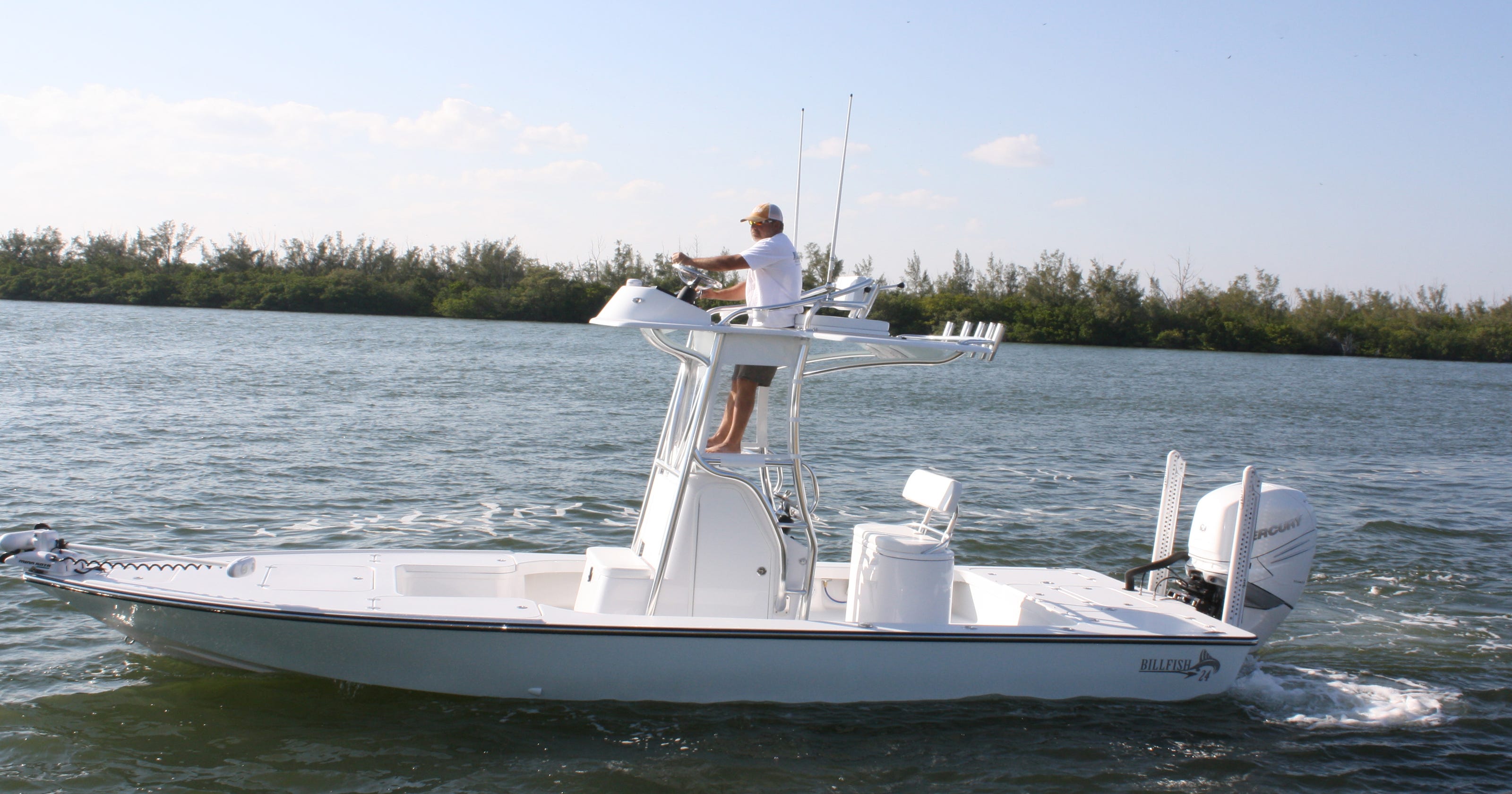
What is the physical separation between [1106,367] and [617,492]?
3857 cm

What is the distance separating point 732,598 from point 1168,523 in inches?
113

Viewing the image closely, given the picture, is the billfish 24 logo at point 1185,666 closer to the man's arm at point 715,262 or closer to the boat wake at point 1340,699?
the boat wake at point 1340,699

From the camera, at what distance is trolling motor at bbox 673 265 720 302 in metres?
5.44

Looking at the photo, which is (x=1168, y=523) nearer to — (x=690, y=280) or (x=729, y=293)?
(x=729, y=293)

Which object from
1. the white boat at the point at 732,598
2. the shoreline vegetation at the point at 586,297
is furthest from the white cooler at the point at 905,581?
the shoreline vegetation at the point at 586,297

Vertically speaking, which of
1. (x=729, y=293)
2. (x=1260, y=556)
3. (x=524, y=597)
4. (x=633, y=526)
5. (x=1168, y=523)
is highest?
(x=729, y=293)

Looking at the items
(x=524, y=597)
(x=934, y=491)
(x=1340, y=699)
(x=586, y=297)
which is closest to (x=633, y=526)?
(x=524, y=597)

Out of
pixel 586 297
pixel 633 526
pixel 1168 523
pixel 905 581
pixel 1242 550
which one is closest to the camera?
pixel 905 581

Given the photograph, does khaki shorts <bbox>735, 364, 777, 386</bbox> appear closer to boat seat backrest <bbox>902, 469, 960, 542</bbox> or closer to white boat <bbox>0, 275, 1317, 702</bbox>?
white boat <bbox>0, 275, 1317, 702</bbox>

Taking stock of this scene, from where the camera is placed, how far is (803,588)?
19.5ft

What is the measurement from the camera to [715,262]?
17.5 ft

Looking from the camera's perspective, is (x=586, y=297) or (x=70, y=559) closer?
(x=70, y=559)

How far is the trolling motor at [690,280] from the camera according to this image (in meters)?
5.44

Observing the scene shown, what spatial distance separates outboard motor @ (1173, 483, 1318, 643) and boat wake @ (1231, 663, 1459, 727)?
1.38 feet
